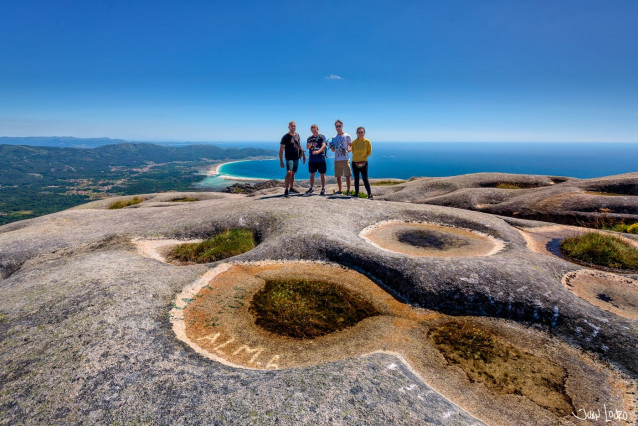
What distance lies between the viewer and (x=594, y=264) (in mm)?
15164

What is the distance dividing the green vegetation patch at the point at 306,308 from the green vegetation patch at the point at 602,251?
13.6 metres

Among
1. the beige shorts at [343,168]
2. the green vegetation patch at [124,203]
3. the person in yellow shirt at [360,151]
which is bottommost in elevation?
the green vegetation patch at [124,203]

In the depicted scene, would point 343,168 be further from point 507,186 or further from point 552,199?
point 507,186

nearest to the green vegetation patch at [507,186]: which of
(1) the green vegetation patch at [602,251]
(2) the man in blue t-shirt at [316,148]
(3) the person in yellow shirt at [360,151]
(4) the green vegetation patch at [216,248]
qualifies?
(1) the green vegetation patch at [602,251]

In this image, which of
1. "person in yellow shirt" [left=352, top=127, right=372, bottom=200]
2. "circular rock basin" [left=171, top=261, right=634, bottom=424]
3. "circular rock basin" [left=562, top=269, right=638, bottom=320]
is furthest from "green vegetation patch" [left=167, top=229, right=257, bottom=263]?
"circular rock basin" [left=562, top=269, right=638, bottom=320]

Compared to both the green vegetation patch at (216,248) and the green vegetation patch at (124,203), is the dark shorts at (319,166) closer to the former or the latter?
the green vegetation patch at (216,248)

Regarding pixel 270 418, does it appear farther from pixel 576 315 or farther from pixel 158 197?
pixel 158 197

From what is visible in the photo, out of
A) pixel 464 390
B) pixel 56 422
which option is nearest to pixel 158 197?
pixel 56 422

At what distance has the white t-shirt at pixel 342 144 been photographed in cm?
Answer: 2302

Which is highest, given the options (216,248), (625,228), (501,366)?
(625,228)

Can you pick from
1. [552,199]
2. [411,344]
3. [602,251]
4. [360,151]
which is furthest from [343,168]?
[552,199]

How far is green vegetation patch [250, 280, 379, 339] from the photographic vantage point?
993cm

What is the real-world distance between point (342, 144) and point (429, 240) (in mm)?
10404

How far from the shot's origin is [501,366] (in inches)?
323
